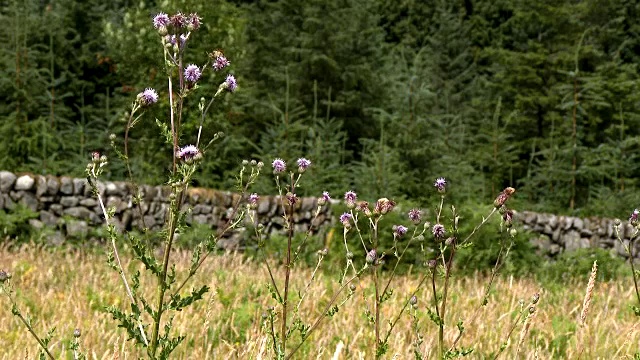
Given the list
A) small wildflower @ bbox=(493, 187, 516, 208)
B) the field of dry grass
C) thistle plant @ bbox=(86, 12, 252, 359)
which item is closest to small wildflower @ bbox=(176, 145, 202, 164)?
thistle plant @ bbox=(86, 12, 252, 359)

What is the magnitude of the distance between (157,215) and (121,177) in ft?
10.3

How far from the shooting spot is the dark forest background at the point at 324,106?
39.8 ft

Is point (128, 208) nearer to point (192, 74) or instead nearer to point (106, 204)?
point (106, 204)

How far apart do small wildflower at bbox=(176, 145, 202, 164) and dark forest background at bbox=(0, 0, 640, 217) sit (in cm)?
767

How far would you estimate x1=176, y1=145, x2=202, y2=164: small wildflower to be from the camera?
1.83 m

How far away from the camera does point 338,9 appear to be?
17484 mm

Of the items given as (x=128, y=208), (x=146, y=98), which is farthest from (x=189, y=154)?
(x=128, y=208)

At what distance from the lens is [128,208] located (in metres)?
10.7

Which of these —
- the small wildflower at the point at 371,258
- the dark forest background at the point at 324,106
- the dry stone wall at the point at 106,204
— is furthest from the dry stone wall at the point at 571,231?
the small wildflower at the point at 371,258

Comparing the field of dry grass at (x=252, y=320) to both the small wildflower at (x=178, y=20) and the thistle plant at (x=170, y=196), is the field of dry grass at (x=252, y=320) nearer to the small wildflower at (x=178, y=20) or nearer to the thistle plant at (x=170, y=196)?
the thistle plant at (x=170, y=196)

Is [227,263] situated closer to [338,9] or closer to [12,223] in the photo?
[12,223]

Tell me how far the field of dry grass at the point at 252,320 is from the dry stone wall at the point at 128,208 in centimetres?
305

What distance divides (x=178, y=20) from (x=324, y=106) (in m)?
15.3

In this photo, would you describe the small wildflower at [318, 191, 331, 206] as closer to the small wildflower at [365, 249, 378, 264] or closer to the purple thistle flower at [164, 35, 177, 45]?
the small wildflower at [365, 249, 378, 264]
